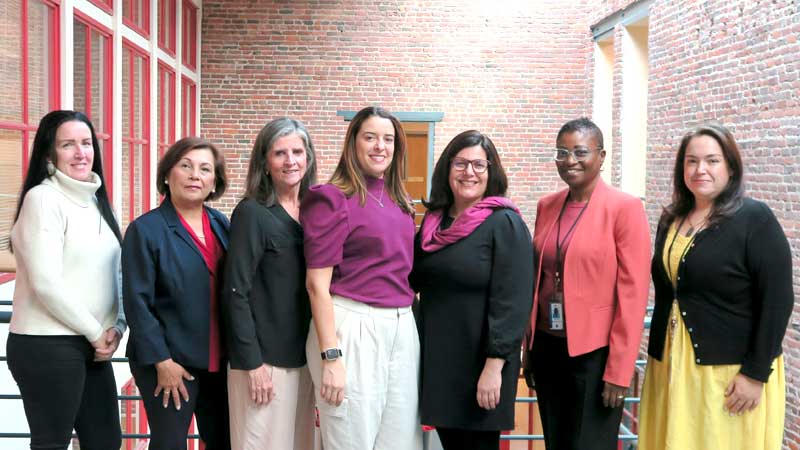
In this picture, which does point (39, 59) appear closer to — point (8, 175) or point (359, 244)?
point (8, 175)

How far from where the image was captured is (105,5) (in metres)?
7.40

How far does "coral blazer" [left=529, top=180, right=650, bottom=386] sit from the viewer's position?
2605 mm

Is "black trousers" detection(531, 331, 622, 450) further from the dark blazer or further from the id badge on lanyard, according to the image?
the dark blazer

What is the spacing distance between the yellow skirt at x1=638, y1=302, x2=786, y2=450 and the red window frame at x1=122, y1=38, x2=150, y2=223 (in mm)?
6736

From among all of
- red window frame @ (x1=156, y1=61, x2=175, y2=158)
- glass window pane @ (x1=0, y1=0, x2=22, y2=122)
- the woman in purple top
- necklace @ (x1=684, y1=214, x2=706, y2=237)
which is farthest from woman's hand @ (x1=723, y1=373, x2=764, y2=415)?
red window frame @ (x1=156, y1=61, x2=175, y2=158)

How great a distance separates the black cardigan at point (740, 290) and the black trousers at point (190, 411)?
1.56 metres

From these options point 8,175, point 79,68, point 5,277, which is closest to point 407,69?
point 79,68

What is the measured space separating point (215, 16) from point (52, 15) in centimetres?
598

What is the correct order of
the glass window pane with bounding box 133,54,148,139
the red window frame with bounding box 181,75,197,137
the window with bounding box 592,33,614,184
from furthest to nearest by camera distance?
the window with bounding box 592,33,614,184, the red window frame with bounding box 181,75,197,137, the glass window pane with bounding box 133,54,148,139

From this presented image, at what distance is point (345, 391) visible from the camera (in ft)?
8.11

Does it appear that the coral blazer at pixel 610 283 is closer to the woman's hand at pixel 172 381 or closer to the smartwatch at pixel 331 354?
the smartwatch at pixel 331 354

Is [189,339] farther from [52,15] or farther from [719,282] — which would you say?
[52,15]

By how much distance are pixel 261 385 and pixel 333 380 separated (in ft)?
0.80

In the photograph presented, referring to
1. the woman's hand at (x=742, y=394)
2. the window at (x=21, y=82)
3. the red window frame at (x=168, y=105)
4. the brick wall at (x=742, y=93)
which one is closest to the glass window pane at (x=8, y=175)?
the window at (x=21, y=82)
